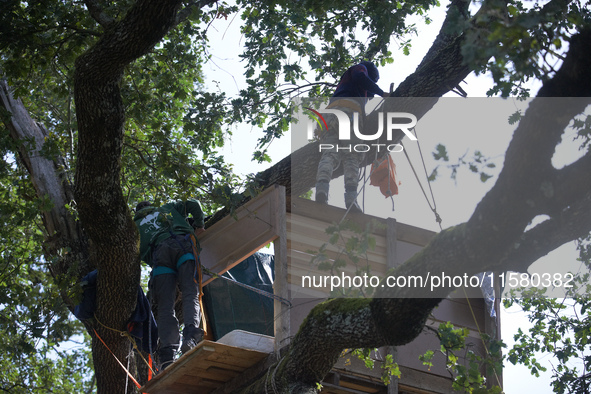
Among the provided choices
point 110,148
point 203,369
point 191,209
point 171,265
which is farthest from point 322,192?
point 110,148

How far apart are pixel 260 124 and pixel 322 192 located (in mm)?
2196

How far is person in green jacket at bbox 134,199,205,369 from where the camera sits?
6488mm

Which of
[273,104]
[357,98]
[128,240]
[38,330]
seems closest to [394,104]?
[357,98]

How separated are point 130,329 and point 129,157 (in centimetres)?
257

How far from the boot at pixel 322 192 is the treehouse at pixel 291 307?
1.05ft

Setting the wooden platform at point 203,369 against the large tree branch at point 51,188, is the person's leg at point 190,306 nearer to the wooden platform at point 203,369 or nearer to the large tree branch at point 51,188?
the wooden platform at point 203,369

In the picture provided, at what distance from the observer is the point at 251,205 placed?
711cm

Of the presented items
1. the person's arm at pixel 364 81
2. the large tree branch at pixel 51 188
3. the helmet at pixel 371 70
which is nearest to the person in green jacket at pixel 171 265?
the large tree branch at pixel 51 188

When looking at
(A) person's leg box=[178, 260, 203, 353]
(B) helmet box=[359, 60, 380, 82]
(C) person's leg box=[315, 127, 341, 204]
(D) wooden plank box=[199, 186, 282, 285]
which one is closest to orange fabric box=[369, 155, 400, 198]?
(C) person's leg box=[315, 127, 341, 204]

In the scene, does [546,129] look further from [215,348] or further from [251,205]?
[251,205]

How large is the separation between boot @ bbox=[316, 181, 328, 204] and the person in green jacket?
3.61 feet

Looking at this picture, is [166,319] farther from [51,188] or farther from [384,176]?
[384,176]

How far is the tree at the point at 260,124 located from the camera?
3898mm

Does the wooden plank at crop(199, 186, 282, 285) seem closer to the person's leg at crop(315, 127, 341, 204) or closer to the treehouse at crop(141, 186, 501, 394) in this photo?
the treehouse at crop(141, 186, 501, 394)
